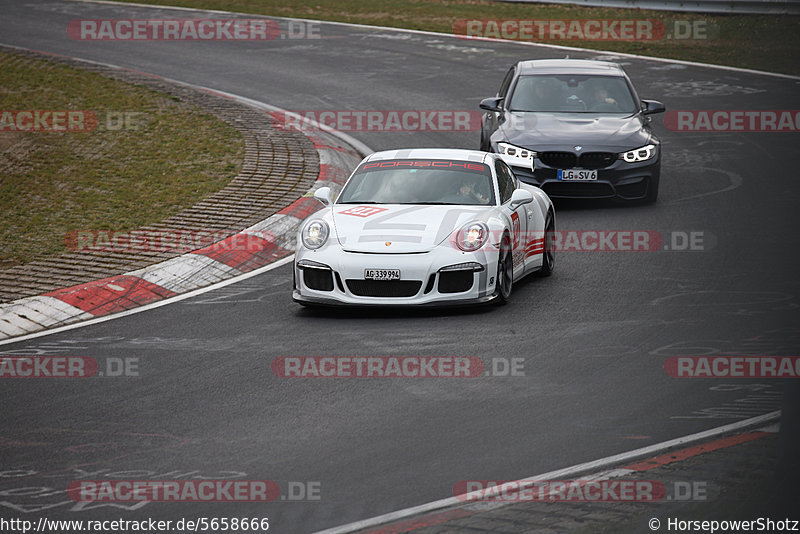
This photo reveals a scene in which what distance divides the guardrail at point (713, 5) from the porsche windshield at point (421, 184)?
18023 millimetres

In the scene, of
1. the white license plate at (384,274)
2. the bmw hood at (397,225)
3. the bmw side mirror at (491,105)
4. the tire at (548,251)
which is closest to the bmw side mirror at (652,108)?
the bmw side mirror at (491,105)

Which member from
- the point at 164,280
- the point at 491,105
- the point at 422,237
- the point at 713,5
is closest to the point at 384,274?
the point at 422,237

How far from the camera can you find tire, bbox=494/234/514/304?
1023cm

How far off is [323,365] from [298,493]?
2.51 metres

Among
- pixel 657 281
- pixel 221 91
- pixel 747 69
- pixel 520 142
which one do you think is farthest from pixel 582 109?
pixel 747 69

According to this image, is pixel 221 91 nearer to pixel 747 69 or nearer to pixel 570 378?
pixel 747 69

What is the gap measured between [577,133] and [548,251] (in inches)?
124

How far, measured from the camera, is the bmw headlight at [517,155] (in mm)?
14133

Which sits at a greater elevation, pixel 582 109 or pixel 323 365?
pixel 582 109

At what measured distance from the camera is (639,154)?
46.7ft

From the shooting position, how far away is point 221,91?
21.8 metres

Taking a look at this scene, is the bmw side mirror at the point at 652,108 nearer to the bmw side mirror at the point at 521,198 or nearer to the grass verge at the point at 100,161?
the bmw side mirror at the point at 521,198

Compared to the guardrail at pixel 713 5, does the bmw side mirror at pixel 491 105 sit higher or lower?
lower

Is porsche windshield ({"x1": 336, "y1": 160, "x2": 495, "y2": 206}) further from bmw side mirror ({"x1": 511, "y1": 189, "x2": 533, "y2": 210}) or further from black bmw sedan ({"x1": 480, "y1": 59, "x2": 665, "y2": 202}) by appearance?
black bmw sedan ({"x1": 480, "y1": 59, "x2": 665, "y2": 202})
